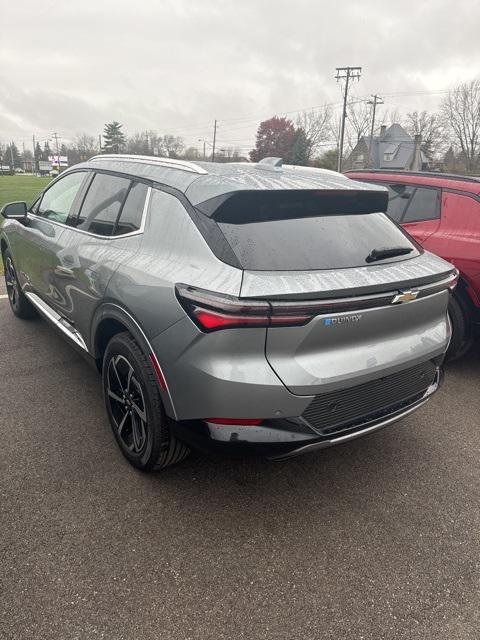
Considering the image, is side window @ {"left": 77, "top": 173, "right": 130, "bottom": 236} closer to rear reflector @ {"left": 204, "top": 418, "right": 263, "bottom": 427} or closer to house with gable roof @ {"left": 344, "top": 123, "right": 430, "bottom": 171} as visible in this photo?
rear reflector @ {"left": 204, "top": 418, "right": 263, "bottom": 427}

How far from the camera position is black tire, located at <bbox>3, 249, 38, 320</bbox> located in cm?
480

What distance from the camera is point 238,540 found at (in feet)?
7.07

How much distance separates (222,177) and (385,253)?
3.02 feet

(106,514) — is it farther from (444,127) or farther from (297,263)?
(444,127)

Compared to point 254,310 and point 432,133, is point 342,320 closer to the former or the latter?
point 254,310

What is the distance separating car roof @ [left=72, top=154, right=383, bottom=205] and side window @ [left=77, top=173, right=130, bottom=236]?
11 cm

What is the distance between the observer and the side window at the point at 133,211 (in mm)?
2574

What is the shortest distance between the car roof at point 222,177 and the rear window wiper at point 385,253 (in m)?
0.37

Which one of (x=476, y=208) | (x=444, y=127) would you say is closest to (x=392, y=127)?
(x=444, y=127)

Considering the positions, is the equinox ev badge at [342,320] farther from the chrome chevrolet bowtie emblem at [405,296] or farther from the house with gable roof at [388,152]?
the house with gable roof at [388,152]

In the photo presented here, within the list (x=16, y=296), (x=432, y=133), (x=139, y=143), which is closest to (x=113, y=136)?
(x=139, y=143)

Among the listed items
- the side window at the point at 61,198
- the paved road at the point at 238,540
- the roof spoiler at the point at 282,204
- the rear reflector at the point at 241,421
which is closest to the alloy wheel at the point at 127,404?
the paved road at the point at 238,540

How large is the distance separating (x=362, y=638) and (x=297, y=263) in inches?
58.7

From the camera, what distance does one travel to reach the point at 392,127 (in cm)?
6456
